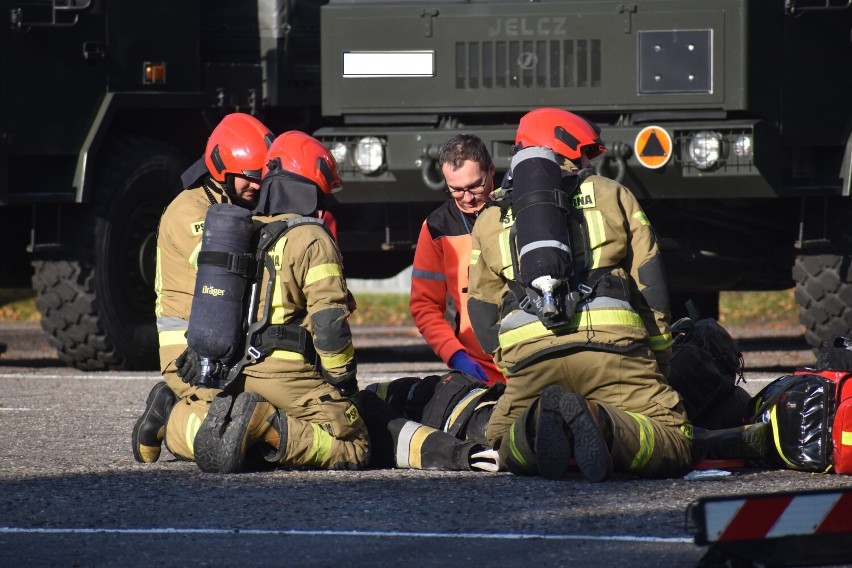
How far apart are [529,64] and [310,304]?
346 centimetres

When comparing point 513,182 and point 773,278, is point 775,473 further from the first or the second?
point 773,278

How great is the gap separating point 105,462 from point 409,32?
3677mm

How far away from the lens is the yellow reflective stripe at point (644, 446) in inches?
227

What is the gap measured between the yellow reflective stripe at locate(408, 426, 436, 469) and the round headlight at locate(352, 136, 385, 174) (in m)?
3.08

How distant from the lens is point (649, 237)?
600cm

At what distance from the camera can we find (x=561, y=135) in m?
6.38

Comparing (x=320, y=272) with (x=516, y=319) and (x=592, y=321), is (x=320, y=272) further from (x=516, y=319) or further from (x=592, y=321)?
(x=592, y=321)

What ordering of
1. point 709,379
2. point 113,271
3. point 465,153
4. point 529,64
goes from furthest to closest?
point 113,271
point 529,64
point 465,153
point 709,379

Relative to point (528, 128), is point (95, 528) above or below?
below

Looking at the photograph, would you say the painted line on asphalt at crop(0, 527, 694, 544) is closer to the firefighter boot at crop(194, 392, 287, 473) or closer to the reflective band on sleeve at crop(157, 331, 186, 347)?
the firefighter boot at crop(194, 392, 287, 473)

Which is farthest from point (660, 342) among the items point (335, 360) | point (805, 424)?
point (335, 360)

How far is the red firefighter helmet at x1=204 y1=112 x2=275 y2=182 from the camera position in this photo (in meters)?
7.05

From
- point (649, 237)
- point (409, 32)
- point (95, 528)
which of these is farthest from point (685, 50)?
point (95, 528)

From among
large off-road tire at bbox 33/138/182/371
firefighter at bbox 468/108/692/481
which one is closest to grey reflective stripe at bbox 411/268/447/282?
firefighter at bbox 468/108/692/481
